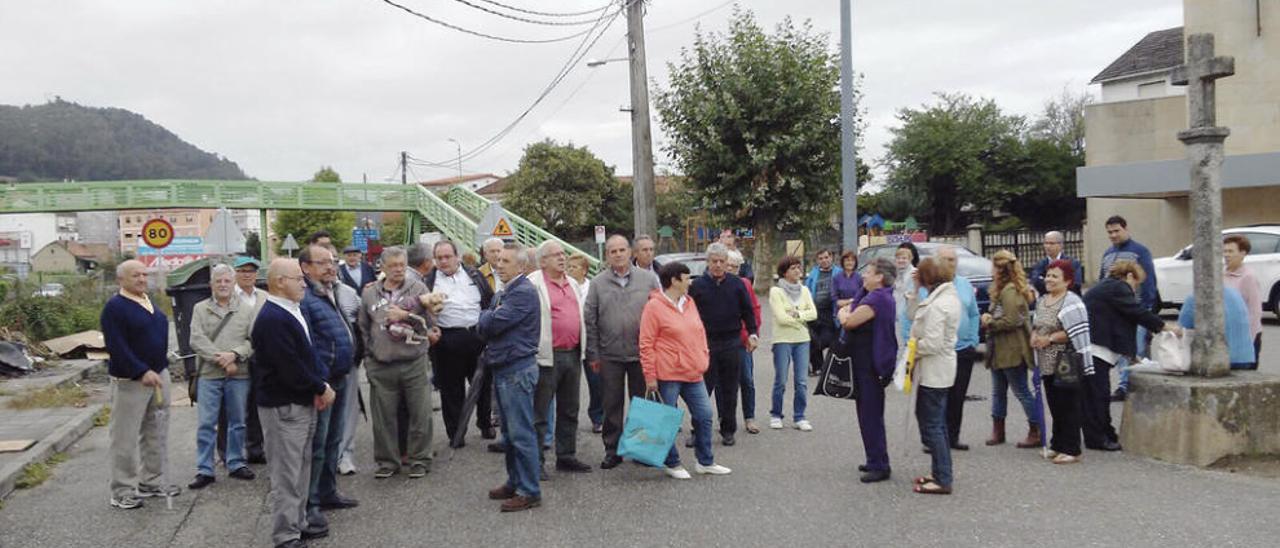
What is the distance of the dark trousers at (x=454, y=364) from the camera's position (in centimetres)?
821

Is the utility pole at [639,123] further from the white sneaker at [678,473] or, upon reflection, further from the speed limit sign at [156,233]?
the white sneaker at [678,473]

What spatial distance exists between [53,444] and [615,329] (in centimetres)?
555

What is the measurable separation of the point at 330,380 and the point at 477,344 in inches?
82.8

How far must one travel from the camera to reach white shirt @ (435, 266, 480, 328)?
819cm

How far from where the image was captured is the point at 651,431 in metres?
7.08

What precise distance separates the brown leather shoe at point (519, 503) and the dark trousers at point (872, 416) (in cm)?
239

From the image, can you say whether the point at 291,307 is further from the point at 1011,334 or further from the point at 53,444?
the point at 1011,334

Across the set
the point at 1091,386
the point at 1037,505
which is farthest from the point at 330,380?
the point at 1091,386

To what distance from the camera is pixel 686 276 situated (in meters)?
7.37

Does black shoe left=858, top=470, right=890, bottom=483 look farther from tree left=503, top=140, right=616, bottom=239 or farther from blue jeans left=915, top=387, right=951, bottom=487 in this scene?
tree left=503, top=140, right=616, bottom=239

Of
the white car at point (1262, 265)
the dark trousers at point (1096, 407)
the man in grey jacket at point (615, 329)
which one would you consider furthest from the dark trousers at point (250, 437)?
the white car at point (1262, 265)

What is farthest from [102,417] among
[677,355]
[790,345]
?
[790,345]

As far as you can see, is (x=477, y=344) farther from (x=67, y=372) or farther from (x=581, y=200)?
(x=581, y=200)

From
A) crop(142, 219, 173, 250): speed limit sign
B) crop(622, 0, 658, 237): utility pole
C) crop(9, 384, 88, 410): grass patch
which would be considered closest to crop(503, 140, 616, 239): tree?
crop(622, 0, 658, 237): utility pole
